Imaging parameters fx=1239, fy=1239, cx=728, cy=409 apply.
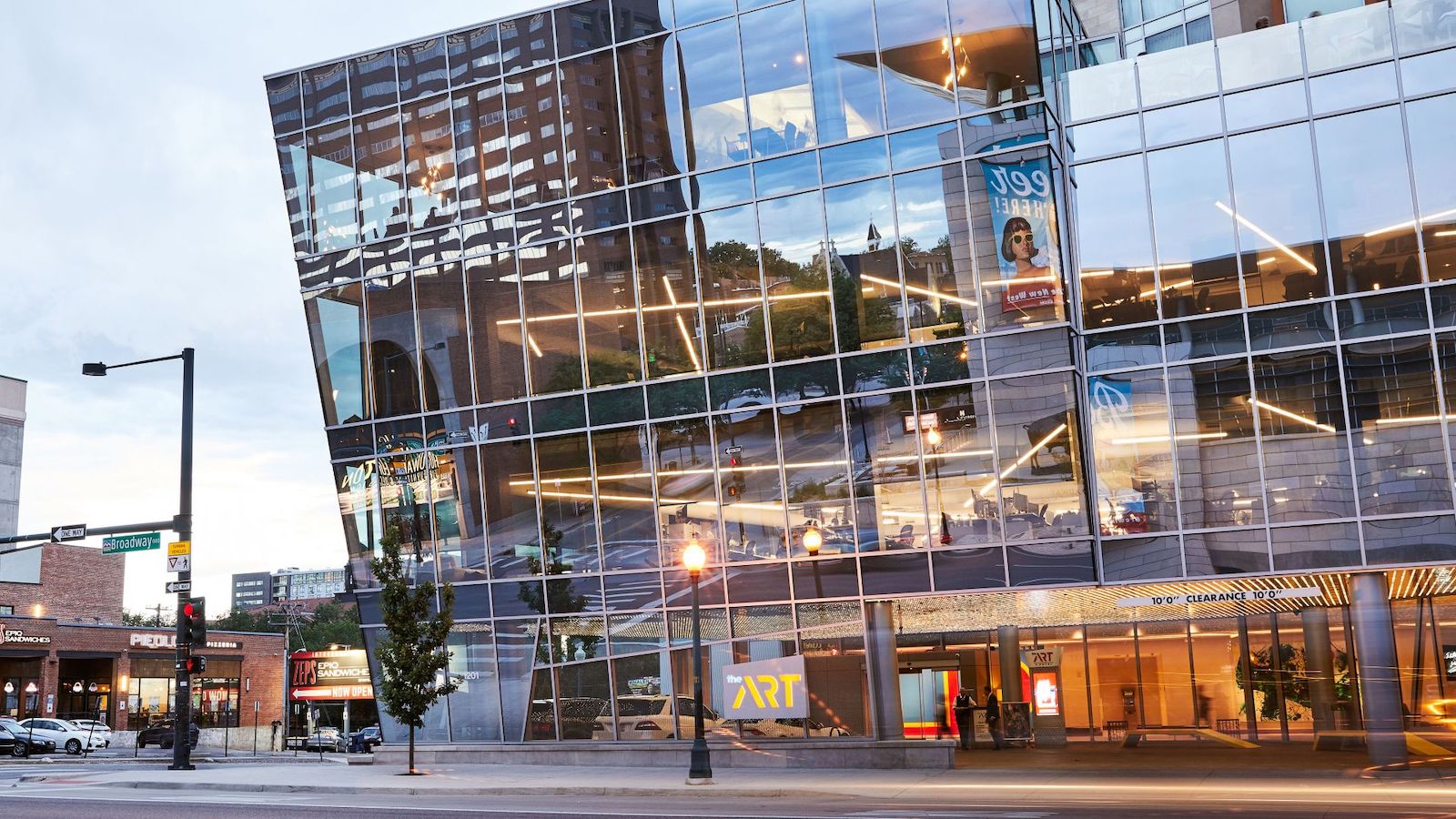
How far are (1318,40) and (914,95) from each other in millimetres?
8697

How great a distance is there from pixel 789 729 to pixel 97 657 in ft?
178

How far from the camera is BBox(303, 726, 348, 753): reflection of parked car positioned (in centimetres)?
6212

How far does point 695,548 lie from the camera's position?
25.8 meters

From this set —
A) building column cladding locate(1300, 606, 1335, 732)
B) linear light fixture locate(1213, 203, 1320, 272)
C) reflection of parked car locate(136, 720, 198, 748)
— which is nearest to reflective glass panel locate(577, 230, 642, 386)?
linear light fixture locate(1213, 203, 1320, 272)

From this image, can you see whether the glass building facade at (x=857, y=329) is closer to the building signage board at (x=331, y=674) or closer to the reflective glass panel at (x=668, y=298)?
the reflective glass panel at (x=668, y=298)

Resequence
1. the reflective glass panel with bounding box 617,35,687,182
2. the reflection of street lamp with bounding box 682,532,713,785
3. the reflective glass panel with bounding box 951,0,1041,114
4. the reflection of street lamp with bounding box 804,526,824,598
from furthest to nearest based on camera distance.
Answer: the reflective glass panel with bounding box 617,35,687,182
the reflection of street lamp with bounding box 804,526,824,598
the reflective glass panel with bounding box 951,0,1041,114
the reflection of street lamp with bounding box 682,532,713,785

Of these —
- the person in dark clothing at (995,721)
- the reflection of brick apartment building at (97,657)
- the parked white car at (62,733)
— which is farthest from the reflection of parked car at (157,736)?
the person in dark clothing at (995,721)

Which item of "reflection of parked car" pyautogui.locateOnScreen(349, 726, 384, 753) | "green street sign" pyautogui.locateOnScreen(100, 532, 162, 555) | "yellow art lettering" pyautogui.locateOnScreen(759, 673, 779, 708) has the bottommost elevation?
"reflection of parked car" pyautogui.locateOnScreen(349, 726, 384, 753)

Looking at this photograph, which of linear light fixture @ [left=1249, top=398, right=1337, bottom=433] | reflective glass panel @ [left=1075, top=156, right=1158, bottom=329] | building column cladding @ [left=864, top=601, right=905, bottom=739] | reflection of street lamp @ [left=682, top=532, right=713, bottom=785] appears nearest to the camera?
reflection of street lamp @ [left=682, top=532, right=713, bottom=785]

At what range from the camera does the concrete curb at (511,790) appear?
2244 cm

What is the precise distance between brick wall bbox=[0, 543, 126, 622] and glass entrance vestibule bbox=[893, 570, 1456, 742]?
193 ft

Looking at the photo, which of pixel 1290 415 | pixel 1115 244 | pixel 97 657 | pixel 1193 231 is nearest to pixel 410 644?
pixel 1115 244

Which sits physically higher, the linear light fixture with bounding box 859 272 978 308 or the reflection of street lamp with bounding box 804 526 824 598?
the linear light fixture with bounding box 859 272 978 308

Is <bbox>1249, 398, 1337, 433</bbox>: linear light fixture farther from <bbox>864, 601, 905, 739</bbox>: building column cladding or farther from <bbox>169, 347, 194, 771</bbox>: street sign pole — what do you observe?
<bbox>169, 347, 194, 771</bbox>: street sign pole
